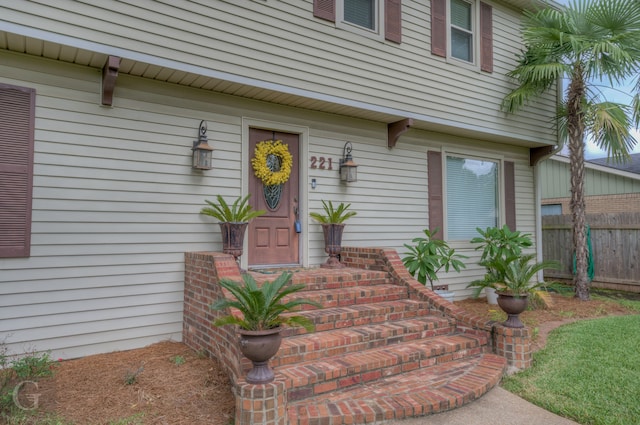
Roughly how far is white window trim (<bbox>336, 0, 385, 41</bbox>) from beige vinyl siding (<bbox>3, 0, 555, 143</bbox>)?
8 centimetres

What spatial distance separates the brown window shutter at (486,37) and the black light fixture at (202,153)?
198 inches

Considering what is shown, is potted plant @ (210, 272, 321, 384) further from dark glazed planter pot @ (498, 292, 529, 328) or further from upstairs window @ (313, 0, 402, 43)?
upstairs window @ (313, 0, 402, 43)

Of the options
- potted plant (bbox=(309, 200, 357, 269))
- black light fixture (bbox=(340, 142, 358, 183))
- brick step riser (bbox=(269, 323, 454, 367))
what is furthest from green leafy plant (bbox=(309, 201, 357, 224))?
brick step riser (bbox=(269, 323, 454, 367))

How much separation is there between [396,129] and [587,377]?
399 centimetres

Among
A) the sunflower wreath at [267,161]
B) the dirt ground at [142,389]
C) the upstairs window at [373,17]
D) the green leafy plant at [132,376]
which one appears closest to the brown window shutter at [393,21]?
the upstairs window at [373,17]

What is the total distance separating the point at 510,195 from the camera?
7.86 meters

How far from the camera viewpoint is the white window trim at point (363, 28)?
5.31 m

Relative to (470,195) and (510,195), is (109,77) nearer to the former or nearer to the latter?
(470,195)

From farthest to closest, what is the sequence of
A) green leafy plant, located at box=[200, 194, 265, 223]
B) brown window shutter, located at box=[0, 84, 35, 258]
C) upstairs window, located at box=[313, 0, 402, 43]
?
upstairs window, located at box=[313, 0, 402, 43]
green leafy plant, located at box=[200, 194, 265, 223]
brown window shutter, located at box=[0, 84, 35, 258]

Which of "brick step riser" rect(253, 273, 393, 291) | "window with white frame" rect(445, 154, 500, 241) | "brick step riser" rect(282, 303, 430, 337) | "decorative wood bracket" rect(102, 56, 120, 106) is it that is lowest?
"brick step riser" rect(282, 303, 430, 337)

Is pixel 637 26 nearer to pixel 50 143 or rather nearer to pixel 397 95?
pixel 397 95

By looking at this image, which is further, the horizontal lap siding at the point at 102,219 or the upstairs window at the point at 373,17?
the upstairs window at the point at 373,17

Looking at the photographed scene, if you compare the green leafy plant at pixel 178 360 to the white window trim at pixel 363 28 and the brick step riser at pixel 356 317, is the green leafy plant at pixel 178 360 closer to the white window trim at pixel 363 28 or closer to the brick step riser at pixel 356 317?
the brick step riser at pixel 356 317

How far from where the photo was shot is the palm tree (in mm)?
6336
